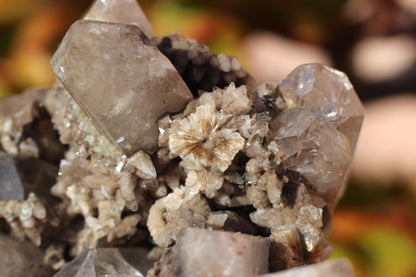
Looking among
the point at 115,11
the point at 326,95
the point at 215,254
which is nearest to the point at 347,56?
the point at 326,95

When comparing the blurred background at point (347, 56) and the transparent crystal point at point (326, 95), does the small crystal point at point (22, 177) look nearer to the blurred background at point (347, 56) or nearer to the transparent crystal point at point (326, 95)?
→ the transparent crystal point at point (326, 95)

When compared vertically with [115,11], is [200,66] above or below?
below

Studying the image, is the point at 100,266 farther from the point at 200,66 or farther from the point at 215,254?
the point at 200,66

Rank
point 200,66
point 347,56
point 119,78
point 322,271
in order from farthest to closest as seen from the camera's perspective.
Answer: point 347,56
point 200,66
point 119,78
point 322,271

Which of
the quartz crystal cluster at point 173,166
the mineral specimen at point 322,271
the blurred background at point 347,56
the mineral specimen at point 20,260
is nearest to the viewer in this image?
the mineral specimen at point 322,271

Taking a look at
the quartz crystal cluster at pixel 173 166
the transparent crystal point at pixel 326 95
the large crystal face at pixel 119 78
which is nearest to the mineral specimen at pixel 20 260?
the quartz crystal cluster at pixel 173 166

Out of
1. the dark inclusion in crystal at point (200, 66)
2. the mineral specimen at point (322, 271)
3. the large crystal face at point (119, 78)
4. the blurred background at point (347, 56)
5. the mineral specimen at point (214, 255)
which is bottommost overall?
the blurred background at point (347, 56)
